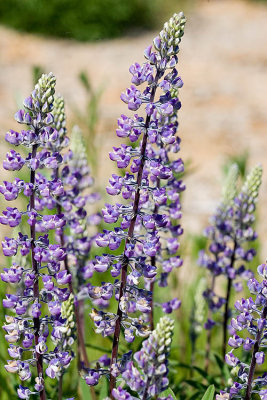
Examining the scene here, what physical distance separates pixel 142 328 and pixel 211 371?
188 centimetres

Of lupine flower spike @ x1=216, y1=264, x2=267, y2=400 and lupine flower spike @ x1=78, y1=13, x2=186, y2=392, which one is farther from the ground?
lupine flower spike @ x1=78, y1=13, x2=186, y2=392

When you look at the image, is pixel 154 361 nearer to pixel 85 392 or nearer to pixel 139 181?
pixel 139 181

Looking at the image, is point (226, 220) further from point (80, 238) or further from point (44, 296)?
point (44, 296)

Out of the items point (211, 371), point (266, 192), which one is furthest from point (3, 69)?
point (211, 371)

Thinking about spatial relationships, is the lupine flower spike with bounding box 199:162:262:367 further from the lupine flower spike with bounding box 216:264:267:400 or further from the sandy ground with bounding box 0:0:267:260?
the sandy ground with bounding box 0:0:267:260

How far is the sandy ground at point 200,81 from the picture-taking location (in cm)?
779

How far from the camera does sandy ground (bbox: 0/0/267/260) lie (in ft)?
25.6

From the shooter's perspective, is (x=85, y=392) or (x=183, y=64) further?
(x=183, y=64)

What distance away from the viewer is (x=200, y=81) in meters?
10.8

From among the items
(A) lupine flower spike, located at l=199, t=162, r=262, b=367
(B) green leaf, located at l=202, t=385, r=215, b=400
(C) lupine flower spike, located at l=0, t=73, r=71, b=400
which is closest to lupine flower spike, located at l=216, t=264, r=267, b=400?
(B) green leaf, located at l=202, t=385, r=215, b=400

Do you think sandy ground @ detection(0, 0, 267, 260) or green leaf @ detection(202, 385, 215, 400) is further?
sandy ground @ detection(0, 0, 267, 260)

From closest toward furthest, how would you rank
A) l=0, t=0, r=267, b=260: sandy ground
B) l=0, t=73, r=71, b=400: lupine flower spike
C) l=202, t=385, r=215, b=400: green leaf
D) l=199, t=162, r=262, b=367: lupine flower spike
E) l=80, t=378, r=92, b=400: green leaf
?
l=0, t=73, r=71, b=400: lupine flower spike, l=202, t=385, r=215, b=400: green leaf, l=80, t=378, r=92, b=400: green leaf, l=199, t=162, r=262, b=367: lupine flower spike, l=0, t=0, r=267, b=260: sandy ground

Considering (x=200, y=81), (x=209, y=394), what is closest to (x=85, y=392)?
(x=209, y=394)

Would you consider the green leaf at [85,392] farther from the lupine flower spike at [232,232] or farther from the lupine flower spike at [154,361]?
the lupine flower spike at [232,232]
